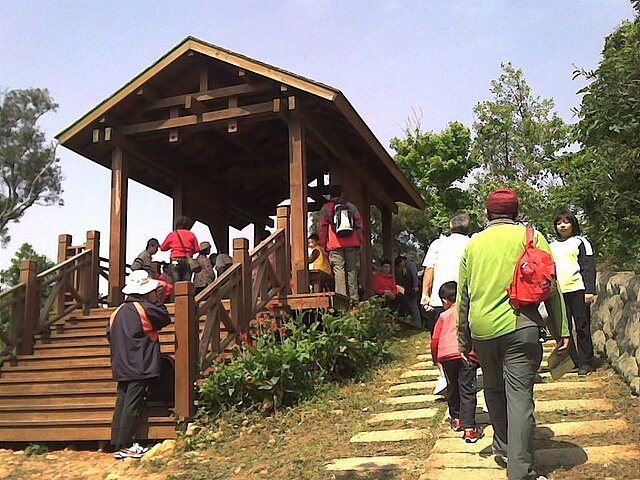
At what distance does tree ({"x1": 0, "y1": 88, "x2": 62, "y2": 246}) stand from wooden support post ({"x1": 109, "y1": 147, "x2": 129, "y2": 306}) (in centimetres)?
2518

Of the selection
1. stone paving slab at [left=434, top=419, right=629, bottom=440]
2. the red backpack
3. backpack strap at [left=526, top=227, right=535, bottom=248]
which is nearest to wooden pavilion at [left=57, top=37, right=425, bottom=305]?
stone paving slab at [left=434, top=419, right=629, bottom=440]

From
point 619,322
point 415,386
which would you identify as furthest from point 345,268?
point 619,322

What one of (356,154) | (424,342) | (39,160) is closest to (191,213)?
(356,154)

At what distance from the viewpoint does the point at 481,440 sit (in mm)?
5012

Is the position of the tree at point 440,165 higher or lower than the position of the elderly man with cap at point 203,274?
higher

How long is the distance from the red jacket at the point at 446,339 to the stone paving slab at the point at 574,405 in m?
1.04

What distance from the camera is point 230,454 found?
5609 mm

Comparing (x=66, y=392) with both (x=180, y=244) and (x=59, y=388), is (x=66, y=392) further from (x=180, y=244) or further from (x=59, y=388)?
(x=180, y=244)

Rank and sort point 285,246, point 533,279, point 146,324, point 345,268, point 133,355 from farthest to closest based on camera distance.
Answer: point 345,268 < point 285,246 < point 146,324 < point 133,355 < point 533,279

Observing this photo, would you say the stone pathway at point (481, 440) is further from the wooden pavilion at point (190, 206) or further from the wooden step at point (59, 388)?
the wooden step at point (59, 388)

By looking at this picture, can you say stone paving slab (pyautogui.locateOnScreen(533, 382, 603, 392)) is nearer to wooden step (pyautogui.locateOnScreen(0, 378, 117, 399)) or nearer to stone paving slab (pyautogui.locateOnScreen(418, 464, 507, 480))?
stone paving slab (pyautogui.locateOnScreen(418, 464, 507, 480))

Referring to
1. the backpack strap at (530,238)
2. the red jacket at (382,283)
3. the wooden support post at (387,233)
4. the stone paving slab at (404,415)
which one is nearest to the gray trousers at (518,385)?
the backpack strap at (530,238)

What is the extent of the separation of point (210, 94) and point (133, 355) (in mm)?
5058

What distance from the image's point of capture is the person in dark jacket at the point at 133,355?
19.7 feet
